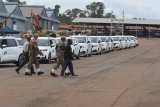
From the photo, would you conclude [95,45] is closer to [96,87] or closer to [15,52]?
[15,52]

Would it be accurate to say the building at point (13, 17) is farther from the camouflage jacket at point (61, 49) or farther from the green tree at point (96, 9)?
the green tree at point (96, 9)

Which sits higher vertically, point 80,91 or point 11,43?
point 11,43

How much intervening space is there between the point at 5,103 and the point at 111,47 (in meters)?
42.8

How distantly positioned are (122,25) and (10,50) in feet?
298

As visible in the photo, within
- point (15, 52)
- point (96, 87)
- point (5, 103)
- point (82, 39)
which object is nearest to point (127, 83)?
point (96, 87)

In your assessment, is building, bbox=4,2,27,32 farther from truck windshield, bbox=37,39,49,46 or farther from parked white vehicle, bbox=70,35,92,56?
truck windshield, bbox=37,39,49,46

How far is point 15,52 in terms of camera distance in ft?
91.4

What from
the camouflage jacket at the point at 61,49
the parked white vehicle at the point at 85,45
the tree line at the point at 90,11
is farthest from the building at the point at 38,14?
the tree line at the point at 90,11

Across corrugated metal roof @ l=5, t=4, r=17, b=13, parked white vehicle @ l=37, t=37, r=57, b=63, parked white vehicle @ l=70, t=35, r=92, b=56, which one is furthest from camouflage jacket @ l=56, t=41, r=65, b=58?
corrugated metal roof @ l=5, t=4, r=17, b=13

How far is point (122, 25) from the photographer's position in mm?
117062

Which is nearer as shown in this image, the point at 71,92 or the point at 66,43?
the point at 71,92

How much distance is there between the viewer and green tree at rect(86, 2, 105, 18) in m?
181

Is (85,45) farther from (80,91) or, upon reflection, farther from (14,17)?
(80,91)

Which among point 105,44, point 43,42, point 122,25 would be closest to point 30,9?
point 105,44
